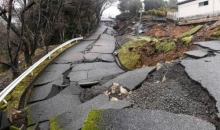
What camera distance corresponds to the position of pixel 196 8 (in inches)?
886

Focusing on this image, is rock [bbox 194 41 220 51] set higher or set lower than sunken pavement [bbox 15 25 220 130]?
higher

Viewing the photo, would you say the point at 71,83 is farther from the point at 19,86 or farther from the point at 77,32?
the point at 77,32

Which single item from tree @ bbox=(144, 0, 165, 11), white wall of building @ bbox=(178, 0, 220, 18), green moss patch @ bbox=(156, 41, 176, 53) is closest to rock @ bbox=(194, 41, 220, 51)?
green moss patch @ bbox=(156, 41, 176, 53)

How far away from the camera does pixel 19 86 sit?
7.30 meters

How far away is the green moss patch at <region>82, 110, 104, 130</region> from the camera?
354 centimetres

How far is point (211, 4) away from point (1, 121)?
20.8m

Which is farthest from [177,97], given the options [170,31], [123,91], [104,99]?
[170,31]

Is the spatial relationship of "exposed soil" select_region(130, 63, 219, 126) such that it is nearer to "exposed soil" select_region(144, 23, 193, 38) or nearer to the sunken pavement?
the sunken pavement

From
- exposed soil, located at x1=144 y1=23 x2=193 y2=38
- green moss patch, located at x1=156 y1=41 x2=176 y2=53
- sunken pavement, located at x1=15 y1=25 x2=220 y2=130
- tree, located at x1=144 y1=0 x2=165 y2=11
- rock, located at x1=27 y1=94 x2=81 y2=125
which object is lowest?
rock, located at x1=27 y1=94 x2=81 y2=125

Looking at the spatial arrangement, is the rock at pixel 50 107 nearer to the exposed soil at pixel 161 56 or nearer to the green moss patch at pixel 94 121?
the green moss patch at pixel 94 121

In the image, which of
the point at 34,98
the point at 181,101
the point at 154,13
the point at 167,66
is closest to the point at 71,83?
the point at 34,98

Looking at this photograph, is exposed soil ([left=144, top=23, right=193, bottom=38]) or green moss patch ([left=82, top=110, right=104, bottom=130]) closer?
green moss patch ([left=82, top=110, right=104, bottom=130])

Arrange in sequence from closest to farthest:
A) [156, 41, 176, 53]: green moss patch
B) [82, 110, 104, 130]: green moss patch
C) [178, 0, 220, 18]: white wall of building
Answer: [82, 110, 104, 130]: green moss patch, [156, 41, 176, 53]: green moss patch, [178, 0, 220, 18]: white wall of building

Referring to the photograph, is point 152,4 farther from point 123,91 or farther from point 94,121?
point 94,121
